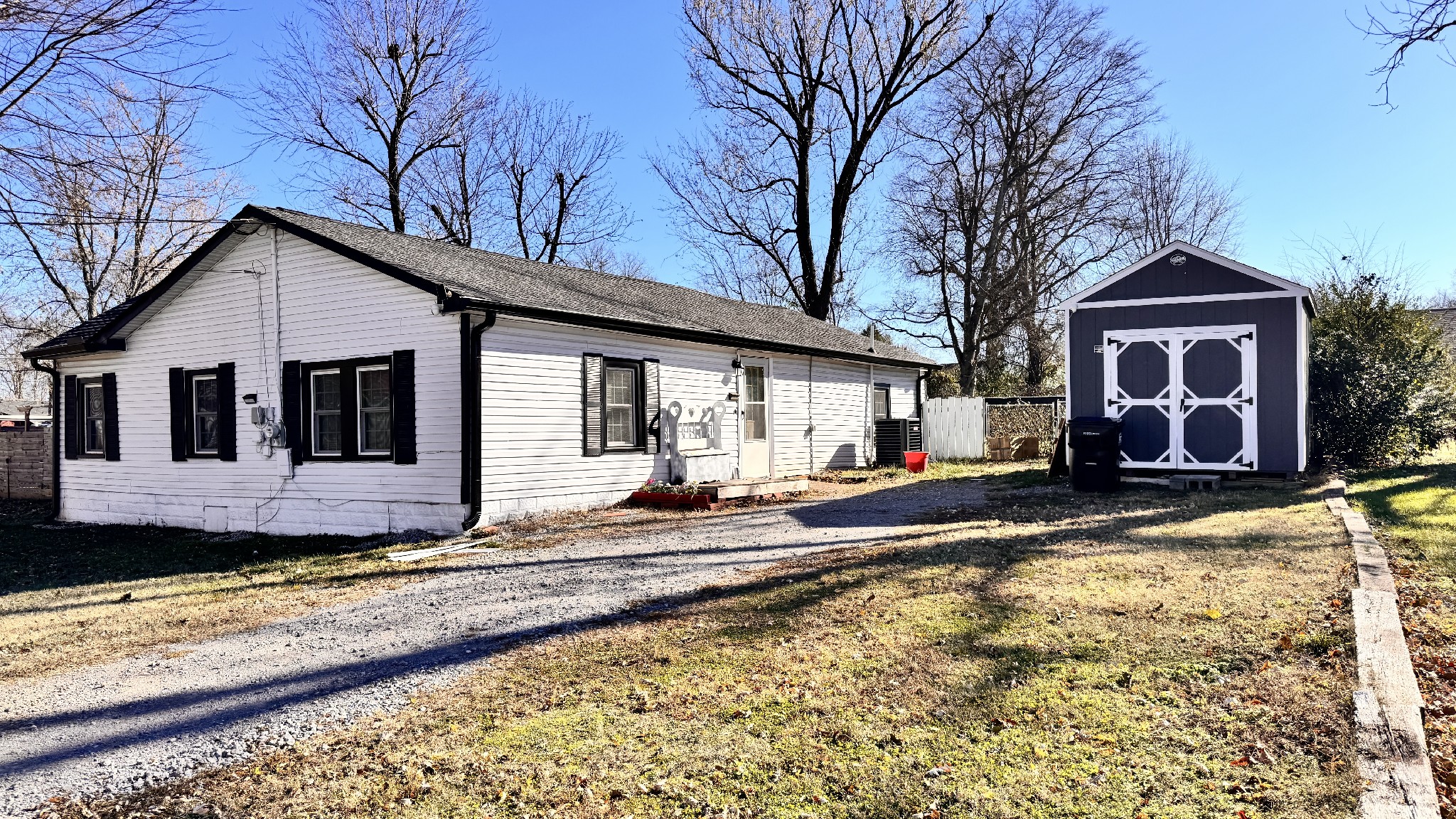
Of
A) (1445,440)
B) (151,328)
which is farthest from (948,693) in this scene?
(1445,440)

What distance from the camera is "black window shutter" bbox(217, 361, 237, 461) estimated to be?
1337cm

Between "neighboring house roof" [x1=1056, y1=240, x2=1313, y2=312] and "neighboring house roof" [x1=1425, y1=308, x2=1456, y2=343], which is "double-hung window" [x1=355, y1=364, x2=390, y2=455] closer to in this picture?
"neighboring house roof" [x1=1056, y1=240, x2=1313, y2=312]

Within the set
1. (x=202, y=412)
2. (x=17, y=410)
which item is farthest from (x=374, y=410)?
(x=17, y=410)

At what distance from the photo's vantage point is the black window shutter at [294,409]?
12.6 metres

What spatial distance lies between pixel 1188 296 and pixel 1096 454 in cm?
282

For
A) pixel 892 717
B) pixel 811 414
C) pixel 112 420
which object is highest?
pixel 112 420

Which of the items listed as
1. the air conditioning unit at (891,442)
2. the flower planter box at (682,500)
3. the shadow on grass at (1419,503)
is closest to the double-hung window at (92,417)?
the flower planter box at (682,500)

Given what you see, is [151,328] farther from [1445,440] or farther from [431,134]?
[1445,440]

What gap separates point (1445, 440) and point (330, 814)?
22659mm

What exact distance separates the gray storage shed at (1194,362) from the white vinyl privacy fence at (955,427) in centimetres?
930

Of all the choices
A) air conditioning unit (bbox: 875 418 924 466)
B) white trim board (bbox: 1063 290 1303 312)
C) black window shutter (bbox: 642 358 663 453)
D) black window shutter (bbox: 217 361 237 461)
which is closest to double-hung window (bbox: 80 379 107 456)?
black window shutter (bbox: 217 361 237 461)

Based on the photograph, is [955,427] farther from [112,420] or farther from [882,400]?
[112,420]

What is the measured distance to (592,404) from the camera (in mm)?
12938

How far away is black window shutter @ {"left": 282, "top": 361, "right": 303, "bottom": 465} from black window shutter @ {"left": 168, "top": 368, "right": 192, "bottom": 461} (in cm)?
259
